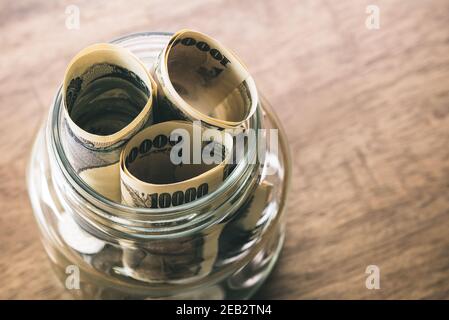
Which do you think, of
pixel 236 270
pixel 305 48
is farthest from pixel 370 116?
pixel 236 270

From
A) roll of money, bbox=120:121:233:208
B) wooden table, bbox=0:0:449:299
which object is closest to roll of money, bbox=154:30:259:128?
roll of money, bbox=120:121:233:208

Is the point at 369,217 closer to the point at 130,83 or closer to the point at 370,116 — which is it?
the point at 370,116

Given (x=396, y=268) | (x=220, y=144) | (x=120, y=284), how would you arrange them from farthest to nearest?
(x=396, y=268) → (x=120, y=284) → (x=220, y=144)

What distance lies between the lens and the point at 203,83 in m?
0.47

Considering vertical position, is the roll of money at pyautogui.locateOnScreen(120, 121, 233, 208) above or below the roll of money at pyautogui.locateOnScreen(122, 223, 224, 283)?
above

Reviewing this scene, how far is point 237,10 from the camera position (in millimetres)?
707

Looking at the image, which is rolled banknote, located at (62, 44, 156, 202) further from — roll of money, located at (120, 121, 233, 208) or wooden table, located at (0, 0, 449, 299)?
wooden table, located at (0, 0, 449, 299)

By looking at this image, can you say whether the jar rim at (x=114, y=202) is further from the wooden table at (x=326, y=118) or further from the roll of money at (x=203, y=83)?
the wooden table at (x=326, y=118)

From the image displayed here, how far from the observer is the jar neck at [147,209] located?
1.40 ft

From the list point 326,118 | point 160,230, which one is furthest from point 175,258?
point 326,118

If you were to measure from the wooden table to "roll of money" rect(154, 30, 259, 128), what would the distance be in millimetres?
217

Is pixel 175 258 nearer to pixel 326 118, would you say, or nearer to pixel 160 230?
pixel 160 230

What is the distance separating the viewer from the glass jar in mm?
441
